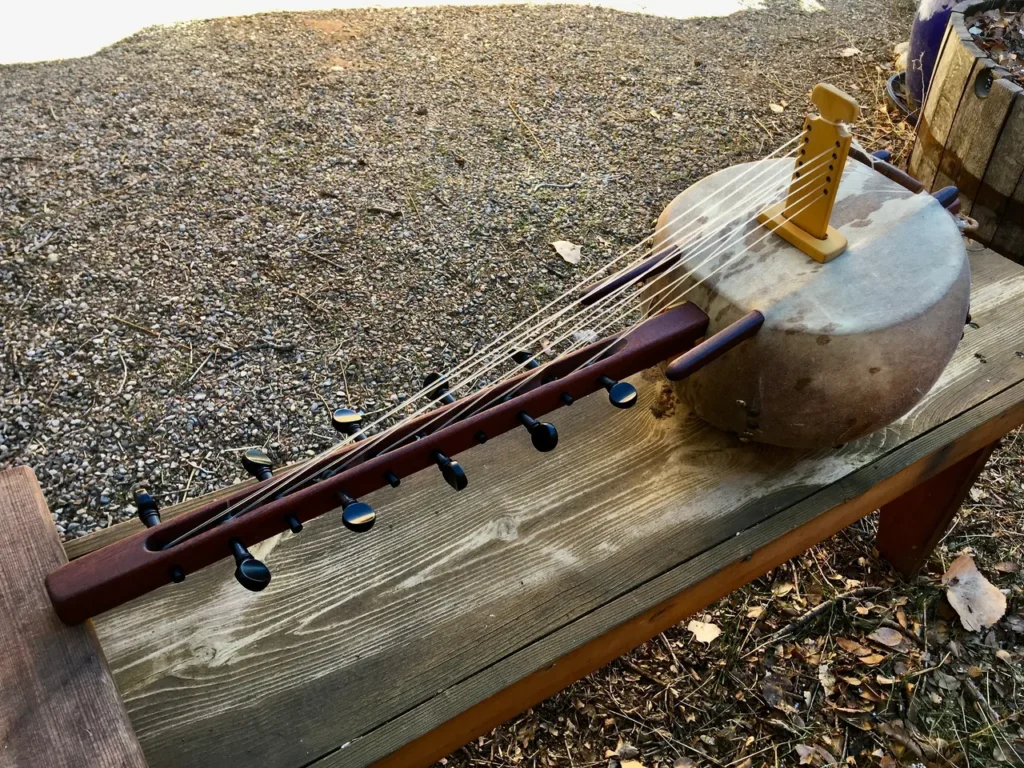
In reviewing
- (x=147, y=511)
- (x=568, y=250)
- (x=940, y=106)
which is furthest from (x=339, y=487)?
(x=940, y=106)

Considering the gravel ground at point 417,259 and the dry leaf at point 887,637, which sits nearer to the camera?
the gravel ground at point 417,259

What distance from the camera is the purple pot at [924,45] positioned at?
11.7 ft

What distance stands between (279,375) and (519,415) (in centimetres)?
158

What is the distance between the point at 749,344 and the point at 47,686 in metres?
1.09

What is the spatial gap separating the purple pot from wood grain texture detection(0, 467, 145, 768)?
3757 mm

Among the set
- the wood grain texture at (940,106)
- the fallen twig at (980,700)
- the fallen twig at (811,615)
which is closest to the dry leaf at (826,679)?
the fallen twig at (811,615)

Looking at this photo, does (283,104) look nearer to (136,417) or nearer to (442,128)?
(442,128)

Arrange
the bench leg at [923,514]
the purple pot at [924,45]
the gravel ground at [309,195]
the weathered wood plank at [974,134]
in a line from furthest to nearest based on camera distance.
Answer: the purple pot at [924,45], the weathered wood plank at [974,134], the gravel ground at [309,195], the bench leg at [923,514]

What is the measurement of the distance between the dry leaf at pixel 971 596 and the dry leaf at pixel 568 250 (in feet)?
5.24

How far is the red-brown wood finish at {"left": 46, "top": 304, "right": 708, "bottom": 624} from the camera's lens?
1032mm

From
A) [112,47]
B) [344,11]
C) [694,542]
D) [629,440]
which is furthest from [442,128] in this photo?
[694,542]

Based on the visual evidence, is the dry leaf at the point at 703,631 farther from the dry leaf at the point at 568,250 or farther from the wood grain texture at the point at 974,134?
the wood grain texture at the point at 974,134

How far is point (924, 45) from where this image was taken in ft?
12.0

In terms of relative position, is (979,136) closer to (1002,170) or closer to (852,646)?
(1002,170)
